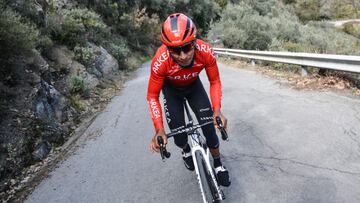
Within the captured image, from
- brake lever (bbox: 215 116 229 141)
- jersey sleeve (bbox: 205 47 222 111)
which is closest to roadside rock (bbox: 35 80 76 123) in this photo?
jersey sleeve (bbox: 205 47 222 111)

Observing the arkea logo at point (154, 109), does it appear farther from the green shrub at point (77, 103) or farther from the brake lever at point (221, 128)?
the green shrub at point (77, 103)

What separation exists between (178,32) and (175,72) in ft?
2.52

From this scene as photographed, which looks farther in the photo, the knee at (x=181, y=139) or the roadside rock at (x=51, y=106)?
the roadside rock at (x=51, y=106)

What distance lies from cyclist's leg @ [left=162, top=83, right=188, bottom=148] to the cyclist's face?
0.77 m

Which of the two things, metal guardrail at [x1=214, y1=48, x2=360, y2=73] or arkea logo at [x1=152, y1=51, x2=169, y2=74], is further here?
metal guardrail at [x1=214, y1=48, x2=360, y2=73]

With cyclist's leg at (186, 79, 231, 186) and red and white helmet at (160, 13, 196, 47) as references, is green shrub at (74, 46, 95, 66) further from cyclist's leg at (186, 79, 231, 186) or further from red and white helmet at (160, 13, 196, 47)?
red and white helmet at (160, 13, 196, 47)

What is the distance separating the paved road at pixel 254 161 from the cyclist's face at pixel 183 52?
5.88ft

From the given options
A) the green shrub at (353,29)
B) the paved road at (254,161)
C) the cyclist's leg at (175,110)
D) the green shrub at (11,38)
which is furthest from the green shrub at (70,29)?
the green shrub at (353,29)

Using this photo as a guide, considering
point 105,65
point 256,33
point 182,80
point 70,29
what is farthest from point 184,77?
point 256,33

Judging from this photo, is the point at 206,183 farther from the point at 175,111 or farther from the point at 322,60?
the point at 322,60

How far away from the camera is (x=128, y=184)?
534cm

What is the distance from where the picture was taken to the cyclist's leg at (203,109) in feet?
14.8

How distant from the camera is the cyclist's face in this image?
3.88 meters

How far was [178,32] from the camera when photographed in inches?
146
